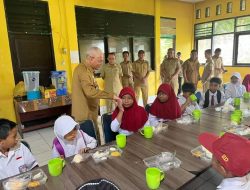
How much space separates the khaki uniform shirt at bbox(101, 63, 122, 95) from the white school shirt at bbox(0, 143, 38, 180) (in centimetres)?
315

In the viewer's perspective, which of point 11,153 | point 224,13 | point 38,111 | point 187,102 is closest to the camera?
point 11,153

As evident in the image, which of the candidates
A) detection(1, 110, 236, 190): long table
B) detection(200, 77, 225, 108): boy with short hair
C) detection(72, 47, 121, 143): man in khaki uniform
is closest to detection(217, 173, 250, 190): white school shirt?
detection(1, 110, 236, 190): long table

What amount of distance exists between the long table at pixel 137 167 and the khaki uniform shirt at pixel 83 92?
768mm

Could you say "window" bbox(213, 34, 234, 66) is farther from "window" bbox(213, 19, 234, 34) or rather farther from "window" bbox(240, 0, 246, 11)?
"window" bbox(240, 0, 246, 11)

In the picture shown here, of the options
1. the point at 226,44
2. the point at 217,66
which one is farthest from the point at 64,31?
the point at 226,44

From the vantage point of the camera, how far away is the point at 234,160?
818mm

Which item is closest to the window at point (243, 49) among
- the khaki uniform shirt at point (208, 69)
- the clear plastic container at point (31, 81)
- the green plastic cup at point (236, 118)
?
the khaki uniform shirt at point (208, 69)

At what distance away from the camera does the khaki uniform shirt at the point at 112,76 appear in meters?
4.58

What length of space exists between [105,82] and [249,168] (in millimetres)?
4093

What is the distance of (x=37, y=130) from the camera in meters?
4.06

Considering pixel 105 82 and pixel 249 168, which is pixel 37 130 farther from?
pixel 249 168

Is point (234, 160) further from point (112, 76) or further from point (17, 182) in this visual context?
point (112, 76)

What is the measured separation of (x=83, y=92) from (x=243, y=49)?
6.13m

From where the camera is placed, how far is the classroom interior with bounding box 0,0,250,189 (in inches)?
151
